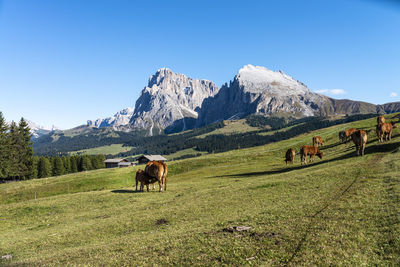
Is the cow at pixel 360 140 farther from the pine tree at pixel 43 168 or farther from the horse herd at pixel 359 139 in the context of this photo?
the pine tree at pixel 43 168

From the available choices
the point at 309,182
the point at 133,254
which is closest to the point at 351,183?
the point at 309,182

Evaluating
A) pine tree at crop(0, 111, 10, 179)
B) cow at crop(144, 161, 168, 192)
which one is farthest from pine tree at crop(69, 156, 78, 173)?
cow at crop(144, 161, 168, 192)

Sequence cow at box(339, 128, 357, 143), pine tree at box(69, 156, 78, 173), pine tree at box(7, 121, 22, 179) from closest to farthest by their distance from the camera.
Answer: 1. cow at box(339, 128, 357, 143)
2. pine tree at box(7, 121, 22, 179)
3. pine tree at box(69, 156, 78, 173)

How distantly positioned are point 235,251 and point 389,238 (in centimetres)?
587

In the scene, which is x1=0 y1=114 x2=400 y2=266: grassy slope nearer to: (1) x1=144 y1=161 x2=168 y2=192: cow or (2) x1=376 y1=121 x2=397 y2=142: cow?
(1) x1=144 y1=161 x2=168 y2=192: cow

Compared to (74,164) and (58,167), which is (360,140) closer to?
(58,167)

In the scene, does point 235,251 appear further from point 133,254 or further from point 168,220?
point 168,220

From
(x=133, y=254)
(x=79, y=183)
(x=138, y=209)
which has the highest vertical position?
(x=133, y=254)

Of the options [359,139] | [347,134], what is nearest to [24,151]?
[347,134]

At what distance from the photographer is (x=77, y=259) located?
1146 centimetres

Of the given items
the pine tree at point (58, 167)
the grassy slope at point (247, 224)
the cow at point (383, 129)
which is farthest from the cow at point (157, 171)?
the pine tree at point (58, 167)

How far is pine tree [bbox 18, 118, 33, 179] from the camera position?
10212 cm

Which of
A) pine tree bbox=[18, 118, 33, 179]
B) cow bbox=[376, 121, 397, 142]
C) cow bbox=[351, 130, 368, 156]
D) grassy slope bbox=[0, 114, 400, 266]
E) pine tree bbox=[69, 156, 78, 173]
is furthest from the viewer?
pine tree bbox=[69, 156, 78, 173]

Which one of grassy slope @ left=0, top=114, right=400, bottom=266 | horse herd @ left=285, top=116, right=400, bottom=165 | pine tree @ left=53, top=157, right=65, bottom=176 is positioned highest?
horse herd @ left=285, top=116, right=400, bottom=165
